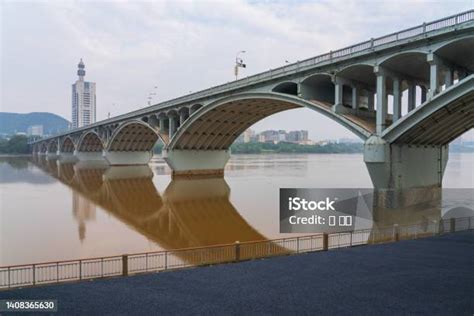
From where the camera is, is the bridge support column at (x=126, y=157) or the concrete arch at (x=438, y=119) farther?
the bridge support column at (x=126, y=157)

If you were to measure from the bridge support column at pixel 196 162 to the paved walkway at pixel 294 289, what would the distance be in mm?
47577

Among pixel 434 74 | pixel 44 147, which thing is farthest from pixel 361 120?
pixel 44 147

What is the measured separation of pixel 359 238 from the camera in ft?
66.0

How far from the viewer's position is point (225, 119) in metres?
57.6

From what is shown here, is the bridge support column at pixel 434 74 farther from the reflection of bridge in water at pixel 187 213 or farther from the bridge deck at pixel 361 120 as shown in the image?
the reflection of bridge in water at pixel 187 213

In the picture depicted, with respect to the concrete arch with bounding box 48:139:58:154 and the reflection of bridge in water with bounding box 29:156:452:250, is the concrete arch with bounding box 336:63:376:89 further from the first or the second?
the concrete arch with bounding box 48:139:58:154

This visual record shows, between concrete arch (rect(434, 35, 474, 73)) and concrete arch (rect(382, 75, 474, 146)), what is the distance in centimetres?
270

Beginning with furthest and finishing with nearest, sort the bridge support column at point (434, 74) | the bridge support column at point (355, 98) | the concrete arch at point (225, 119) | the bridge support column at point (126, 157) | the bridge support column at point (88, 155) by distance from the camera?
the bridge support column at point (88, 155)
the bridge support column at point (126, 157)
the concrete arch at point (225, 119)
the bridge support column at point (355, 98)
the bridge support column at point (434, 74)

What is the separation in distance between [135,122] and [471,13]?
58.9 m

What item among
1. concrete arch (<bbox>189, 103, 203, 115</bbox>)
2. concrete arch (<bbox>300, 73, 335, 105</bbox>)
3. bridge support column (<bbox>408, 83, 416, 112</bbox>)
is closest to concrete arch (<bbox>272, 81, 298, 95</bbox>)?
concrete arch (<bbox>300, 73, 335, 105</bbox>)

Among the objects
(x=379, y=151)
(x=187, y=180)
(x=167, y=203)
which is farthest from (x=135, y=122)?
(x=379, y=151)

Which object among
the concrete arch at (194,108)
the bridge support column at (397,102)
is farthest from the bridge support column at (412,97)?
the concrete arch at (194,108)

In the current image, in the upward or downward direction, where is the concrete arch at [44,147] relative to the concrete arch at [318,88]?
downward

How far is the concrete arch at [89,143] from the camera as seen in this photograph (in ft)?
363
